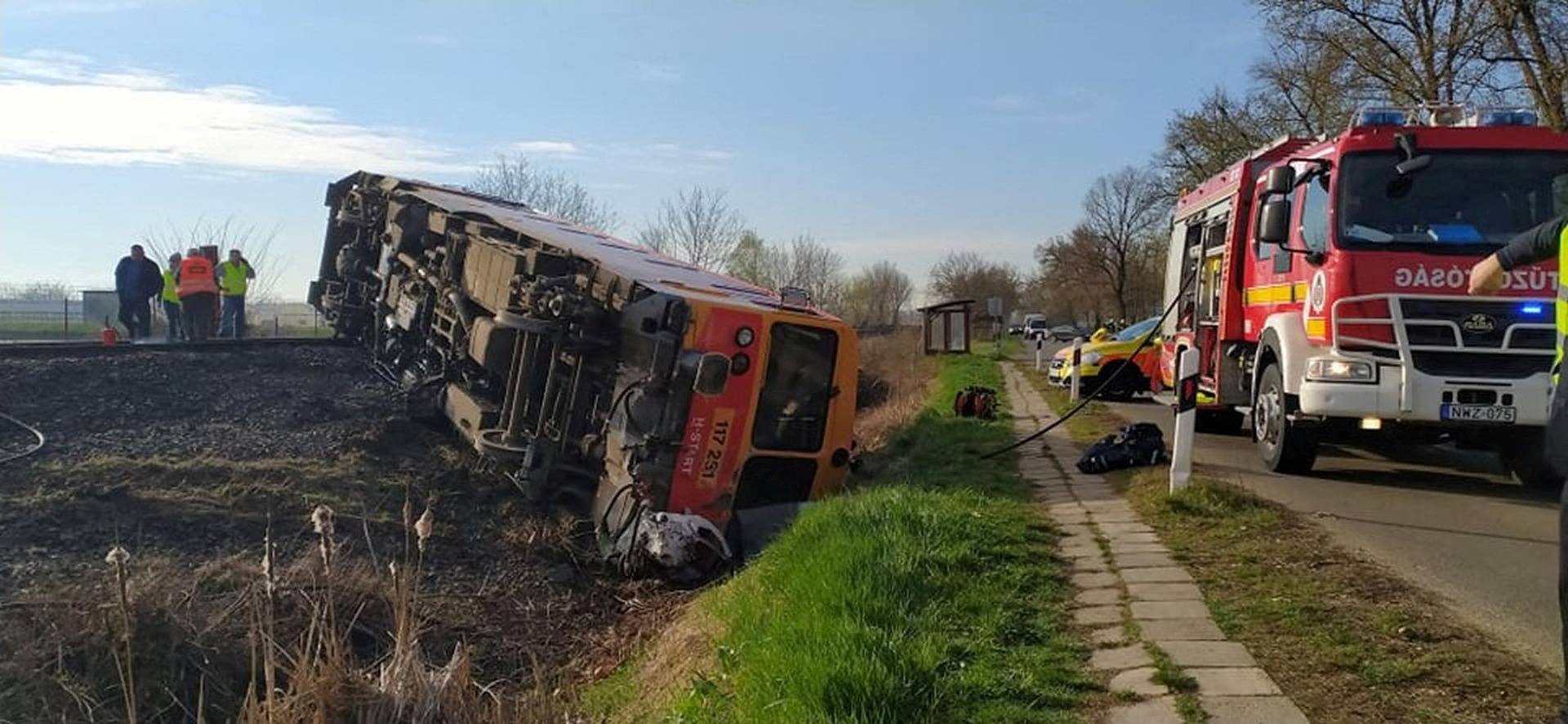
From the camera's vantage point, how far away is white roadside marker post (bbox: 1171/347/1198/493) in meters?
7.65

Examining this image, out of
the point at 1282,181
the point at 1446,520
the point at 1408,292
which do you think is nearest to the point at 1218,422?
the point at 1282,181

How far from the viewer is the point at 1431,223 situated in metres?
8.37

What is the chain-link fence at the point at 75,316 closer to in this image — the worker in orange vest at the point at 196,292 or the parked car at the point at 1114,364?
the worker in orange vest at the point at 196,292

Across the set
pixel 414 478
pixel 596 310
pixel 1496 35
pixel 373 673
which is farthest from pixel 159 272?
pixel 1496 35

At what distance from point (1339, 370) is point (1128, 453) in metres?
1.82

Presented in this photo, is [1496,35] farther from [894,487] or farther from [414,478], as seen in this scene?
[414,478]

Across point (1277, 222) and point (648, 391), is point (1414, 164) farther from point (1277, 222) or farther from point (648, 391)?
point (648, 391)

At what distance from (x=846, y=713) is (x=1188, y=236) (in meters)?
11.0

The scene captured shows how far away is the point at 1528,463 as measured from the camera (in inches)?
345

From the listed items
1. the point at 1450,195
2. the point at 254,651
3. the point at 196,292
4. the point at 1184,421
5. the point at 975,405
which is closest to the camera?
the point at 254,651

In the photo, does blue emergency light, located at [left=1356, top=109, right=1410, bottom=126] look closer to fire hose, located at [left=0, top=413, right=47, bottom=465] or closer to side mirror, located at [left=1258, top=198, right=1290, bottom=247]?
side mirror, located at [left=1258, top=198, right=1290, bottom=247]

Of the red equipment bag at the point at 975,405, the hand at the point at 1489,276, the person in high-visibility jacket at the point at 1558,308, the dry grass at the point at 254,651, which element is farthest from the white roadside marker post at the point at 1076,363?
the person in high-visibility jacket at the point at 1558,308

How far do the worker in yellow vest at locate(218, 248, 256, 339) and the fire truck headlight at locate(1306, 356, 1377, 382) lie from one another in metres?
15.8

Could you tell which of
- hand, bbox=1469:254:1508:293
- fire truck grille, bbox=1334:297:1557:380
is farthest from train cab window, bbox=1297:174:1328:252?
hand, bbox=1469:254:1508:293
